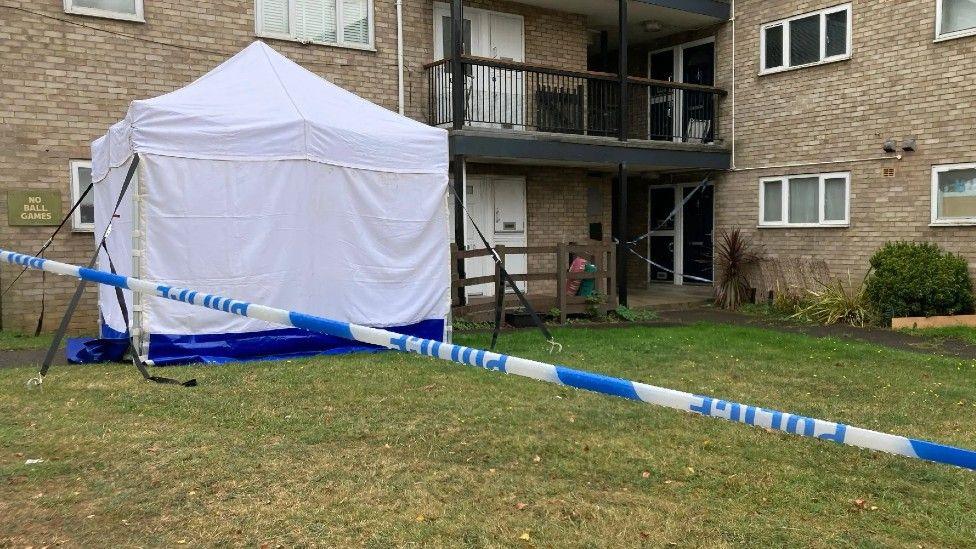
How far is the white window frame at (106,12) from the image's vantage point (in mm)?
10242

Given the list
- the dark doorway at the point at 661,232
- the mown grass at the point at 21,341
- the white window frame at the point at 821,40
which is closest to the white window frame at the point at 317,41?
the mown grass at the point at 21,341

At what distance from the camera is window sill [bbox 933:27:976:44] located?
37.6 ft

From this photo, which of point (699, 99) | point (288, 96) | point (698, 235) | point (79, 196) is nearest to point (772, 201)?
point (698, 235)

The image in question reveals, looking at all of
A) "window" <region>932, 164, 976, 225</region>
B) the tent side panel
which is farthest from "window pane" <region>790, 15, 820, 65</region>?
the tent side panel

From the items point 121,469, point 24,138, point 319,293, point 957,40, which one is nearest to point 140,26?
point 24,138

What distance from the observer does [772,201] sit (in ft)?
47.1

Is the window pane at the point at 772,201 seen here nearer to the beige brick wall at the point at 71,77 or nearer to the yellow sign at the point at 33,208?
the beige brick wall at the point at 71,77

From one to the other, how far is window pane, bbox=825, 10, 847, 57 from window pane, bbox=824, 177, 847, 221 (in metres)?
2.17

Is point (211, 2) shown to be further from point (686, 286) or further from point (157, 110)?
point (686, 286)

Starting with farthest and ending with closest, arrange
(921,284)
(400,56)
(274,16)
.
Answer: (400,56)
(274,16)
(921,284)

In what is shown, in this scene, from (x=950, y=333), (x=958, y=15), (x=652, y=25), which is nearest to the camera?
(x=950, y=333)

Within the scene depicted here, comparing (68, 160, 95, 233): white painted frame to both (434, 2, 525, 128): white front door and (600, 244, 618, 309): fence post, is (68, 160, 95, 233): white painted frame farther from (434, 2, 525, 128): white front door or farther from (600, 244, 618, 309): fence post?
(600, 244, 618, 309): fence post

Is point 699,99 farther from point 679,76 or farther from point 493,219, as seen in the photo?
point 493,219

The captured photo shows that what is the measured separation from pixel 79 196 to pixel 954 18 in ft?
42.0
